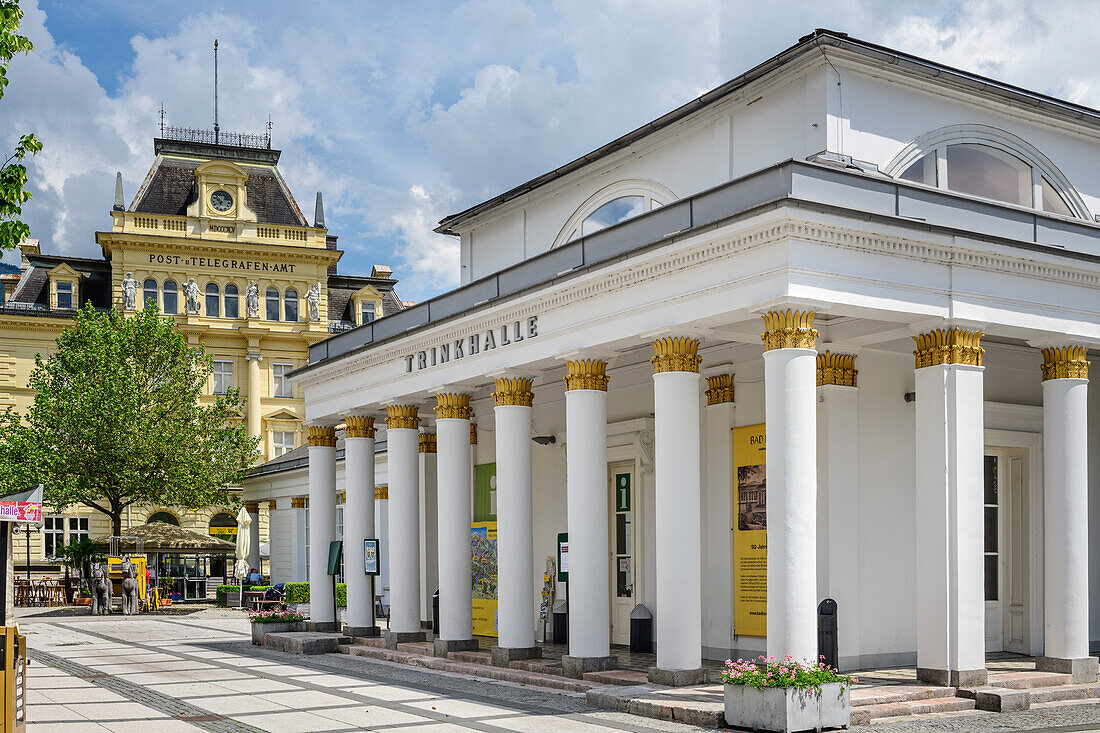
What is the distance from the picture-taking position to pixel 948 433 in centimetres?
1514

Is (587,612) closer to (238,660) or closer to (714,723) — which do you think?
(714,723)

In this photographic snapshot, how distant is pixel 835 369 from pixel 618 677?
17.4 ft

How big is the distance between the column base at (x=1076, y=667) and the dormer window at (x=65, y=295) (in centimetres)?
5168

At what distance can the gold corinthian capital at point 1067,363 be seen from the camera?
54.3 ft

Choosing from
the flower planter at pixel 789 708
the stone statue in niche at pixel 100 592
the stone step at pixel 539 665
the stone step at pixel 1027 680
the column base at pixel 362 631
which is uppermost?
the flower planter at pixel 789 708

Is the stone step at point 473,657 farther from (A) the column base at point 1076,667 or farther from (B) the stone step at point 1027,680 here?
(A) the column base at point 1076,667

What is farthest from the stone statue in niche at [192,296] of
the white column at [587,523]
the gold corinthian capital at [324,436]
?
the white column at [587,523]

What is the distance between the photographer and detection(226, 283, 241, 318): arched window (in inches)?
2266

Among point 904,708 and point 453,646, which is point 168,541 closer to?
point 453,646

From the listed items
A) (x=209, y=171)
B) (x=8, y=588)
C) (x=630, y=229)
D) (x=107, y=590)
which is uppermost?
(x=209, y=171)

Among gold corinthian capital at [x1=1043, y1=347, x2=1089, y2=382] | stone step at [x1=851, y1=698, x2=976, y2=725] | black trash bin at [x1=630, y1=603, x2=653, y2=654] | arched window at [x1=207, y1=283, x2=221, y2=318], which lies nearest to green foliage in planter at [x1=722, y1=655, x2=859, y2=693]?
stone step at [x1=851, y1=698, x2=976, y2=725]

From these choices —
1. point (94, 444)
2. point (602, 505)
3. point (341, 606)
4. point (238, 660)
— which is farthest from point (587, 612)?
point (94, 444)

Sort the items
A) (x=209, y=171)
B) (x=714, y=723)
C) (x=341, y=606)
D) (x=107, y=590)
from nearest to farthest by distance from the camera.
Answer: (x=714, y=723), (x=341, y=606), (x=107, y=590), (x=209, y=171)

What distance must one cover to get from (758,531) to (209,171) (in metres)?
45.3
